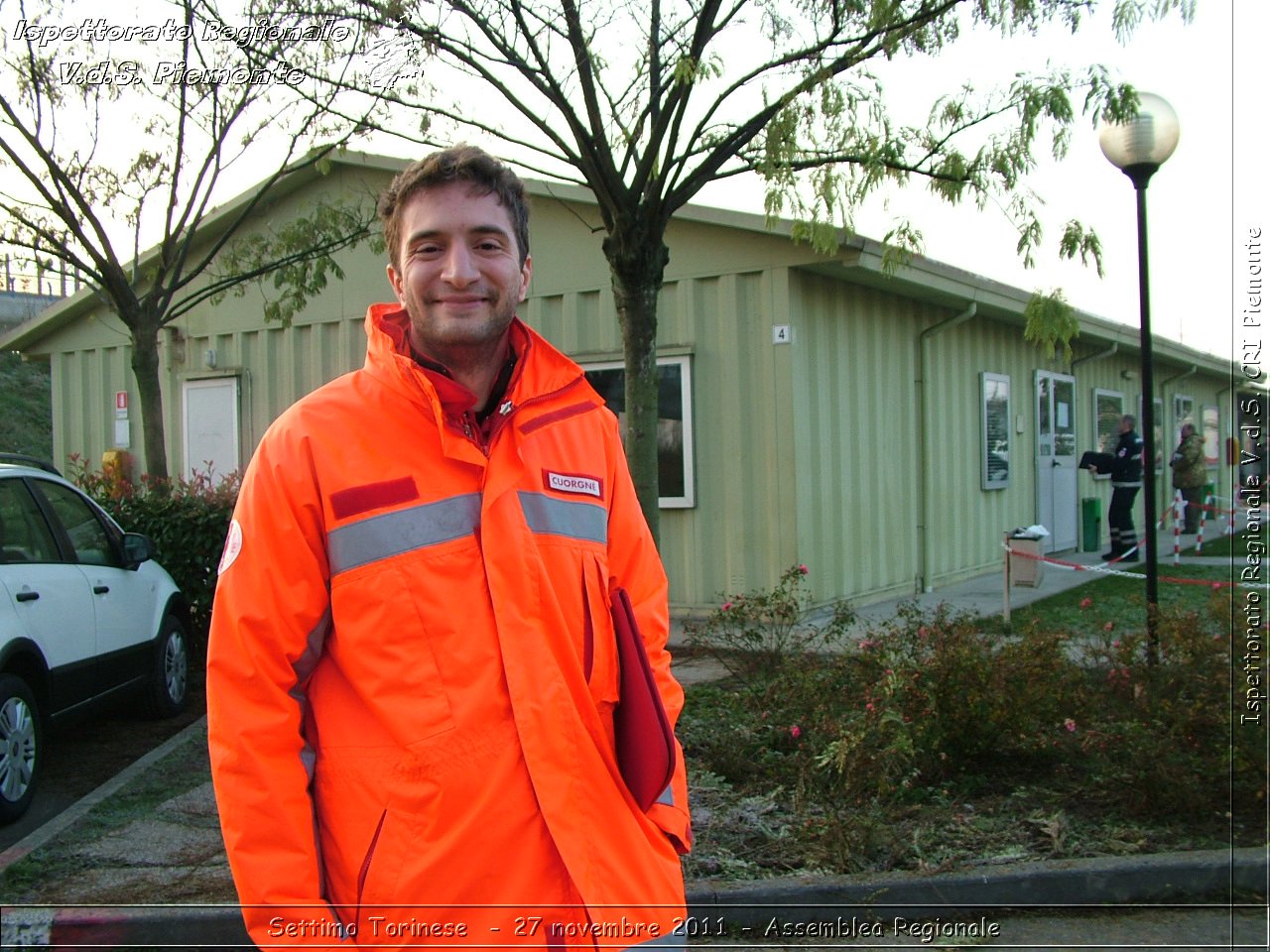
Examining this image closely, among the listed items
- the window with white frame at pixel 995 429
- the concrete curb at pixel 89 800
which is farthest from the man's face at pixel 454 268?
the window with white frame at pixel 995 429

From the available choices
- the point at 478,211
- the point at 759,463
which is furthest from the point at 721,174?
the point at 478,211

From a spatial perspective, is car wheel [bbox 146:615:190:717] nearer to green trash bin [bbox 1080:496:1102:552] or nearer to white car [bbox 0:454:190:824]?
white car [bbox 0:454:190:824]

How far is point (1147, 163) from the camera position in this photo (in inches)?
237

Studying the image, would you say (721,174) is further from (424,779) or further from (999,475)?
(999,475)

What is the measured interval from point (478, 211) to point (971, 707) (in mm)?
3998

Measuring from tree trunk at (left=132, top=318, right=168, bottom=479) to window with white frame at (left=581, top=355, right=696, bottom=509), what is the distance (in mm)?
3946

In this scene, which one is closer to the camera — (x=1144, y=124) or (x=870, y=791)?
(x=870, y=791)

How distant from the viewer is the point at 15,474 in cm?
607

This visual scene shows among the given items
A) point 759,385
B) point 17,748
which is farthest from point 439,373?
point 759,385

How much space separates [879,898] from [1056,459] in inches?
542

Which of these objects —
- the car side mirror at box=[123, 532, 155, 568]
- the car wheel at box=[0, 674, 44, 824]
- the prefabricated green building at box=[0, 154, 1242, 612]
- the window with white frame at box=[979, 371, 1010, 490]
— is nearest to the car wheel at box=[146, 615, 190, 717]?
the car side mirror at box=[123, 532, 155, 568]

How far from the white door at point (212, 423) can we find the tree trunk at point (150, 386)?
2774mm

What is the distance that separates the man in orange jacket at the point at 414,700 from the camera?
1.64m

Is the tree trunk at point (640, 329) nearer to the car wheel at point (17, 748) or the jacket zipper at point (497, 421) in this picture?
the car wheel at point (17, 748)
